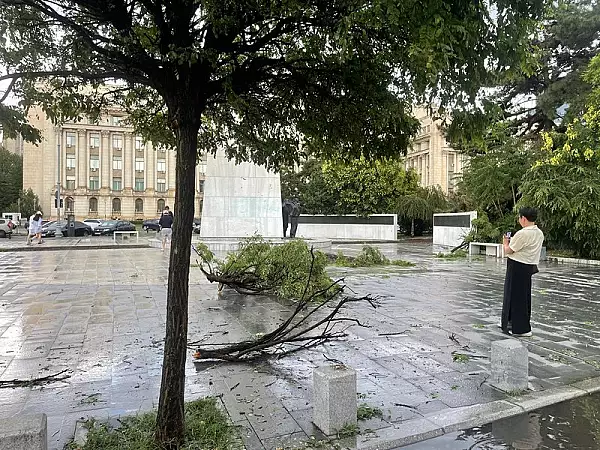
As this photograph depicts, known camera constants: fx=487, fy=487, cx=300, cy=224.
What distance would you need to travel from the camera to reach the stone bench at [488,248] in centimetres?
2019

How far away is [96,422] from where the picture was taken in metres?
3.76

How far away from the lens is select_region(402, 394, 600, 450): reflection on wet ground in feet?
11.6

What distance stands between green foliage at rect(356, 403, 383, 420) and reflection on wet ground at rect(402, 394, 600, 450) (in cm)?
47

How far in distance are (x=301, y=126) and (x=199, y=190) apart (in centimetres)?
6334

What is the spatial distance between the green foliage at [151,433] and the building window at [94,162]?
71.7 m

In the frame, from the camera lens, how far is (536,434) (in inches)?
147

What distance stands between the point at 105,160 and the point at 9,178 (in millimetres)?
12575

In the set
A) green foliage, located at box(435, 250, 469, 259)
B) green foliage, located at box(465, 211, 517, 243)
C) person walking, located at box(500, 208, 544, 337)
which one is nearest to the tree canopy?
person walking, located at box(500, 208, 544, 337)

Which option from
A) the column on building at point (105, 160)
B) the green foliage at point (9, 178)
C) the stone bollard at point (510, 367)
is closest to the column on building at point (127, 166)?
the column on building at point (105, 160)

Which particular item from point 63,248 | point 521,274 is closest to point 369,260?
point 521,274

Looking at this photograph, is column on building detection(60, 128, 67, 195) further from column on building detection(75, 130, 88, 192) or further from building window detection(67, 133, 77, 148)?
column on building detection(75, 130, 88, 192)

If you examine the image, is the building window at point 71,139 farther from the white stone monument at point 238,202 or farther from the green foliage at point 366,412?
the green foliage at point 366,412

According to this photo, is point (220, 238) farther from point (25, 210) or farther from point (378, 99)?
point (25, 210)

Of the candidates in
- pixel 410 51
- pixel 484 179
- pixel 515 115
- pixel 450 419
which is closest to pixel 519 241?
pixel 450 419
